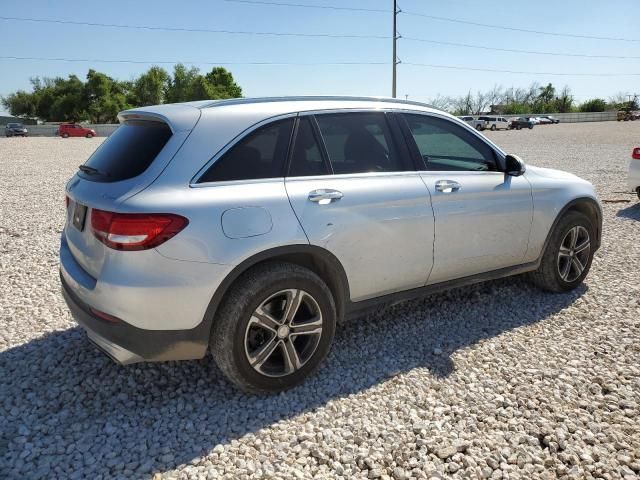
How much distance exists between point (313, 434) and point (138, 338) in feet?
3.54

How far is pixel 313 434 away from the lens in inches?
107

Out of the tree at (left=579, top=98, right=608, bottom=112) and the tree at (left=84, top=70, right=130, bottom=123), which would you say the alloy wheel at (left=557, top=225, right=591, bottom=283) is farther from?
the tree at (left=579, top=98, right=608, bottom=112)

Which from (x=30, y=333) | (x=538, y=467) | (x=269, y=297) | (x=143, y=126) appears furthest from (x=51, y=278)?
(x=538, y=467)

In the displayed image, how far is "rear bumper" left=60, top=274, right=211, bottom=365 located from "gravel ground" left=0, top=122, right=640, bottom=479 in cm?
42

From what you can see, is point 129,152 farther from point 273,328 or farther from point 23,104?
point 23,104

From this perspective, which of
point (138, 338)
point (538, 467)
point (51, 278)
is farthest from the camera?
point (51, 278)

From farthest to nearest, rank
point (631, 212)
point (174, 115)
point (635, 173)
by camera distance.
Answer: point (635, 173) → point (631, 212) → point (174, 115)

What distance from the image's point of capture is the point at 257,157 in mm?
2953

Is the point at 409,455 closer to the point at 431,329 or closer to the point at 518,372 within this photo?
the point at 518,372

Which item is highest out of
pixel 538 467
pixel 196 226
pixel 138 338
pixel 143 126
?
pixel 143 126

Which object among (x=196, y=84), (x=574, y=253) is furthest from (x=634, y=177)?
(x=196, y=84)

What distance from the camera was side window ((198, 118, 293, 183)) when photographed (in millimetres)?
2809

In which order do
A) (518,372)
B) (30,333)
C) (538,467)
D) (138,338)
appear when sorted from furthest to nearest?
1. (30,333)
2. (518,372)
3. (138,338)
4. (538,467)

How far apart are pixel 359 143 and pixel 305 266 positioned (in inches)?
37.2
